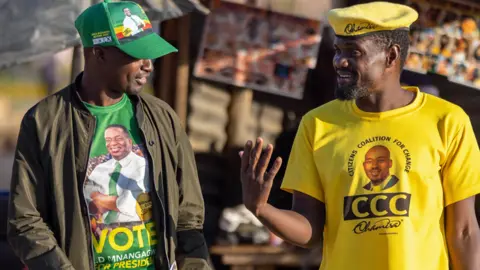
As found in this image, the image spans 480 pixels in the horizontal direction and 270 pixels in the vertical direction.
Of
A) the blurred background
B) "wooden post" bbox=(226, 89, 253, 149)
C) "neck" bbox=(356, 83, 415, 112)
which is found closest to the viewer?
"neck" bbox=(356, 83, 415, 112)

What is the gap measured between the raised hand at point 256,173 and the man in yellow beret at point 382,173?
0.16 meters

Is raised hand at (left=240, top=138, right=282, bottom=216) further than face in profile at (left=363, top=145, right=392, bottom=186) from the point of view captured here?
No

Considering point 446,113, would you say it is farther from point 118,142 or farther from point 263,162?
point 118,142

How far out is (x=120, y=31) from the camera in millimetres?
3703

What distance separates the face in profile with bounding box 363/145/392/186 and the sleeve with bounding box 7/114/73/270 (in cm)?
109

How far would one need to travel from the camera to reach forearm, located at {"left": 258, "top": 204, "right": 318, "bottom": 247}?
3.28 metres

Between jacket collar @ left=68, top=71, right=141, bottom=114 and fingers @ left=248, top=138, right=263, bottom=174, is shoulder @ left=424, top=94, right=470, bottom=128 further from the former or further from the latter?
jacket collar @ left=68, top=71, right=141, bottom=114

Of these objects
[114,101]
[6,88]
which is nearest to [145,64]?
[114,101]

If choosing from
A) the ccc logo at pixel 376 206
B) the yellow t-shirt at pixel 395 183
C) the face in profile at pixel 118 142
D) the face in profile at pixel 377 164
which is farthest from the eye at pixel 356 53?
the face in profile at pixel 118 142

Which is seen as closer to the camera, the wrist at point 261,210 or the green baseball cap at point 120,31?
the wrist at point 261,210

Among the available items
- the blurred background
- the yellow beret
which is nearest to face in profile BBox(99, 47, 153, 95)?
the yellow beret

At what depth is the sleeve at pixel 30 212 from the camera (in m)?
3.54

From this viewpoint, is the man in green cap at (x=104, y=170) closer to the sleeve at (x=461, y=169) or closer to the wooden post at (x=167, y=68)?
the sleeve at (x=461, y=169)

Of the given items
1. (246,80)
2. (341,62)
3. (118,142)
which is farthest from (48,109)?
(246,80)
